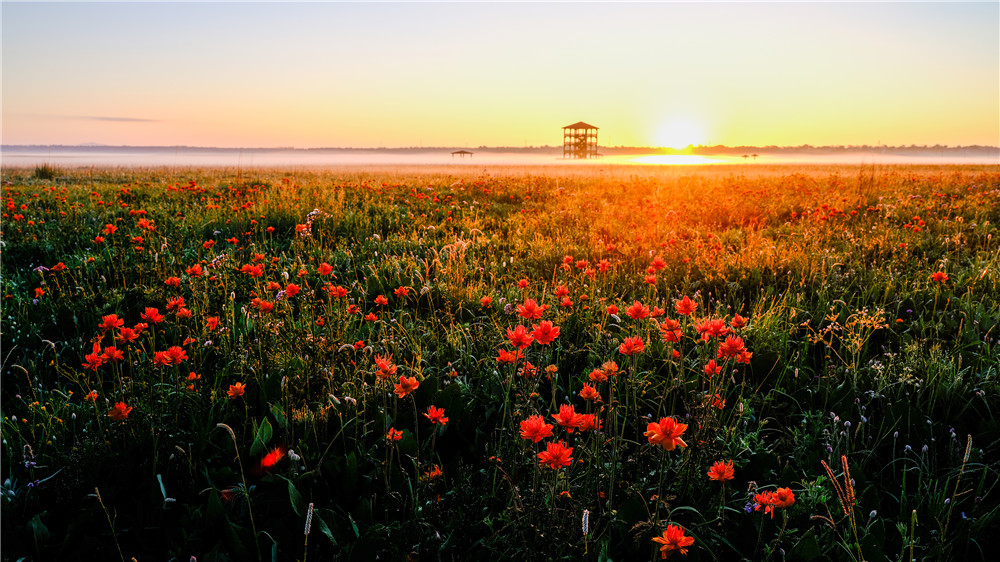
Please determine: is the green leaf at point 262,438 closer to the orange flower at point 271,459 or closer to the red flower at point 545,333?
the orange flower at point 271,459

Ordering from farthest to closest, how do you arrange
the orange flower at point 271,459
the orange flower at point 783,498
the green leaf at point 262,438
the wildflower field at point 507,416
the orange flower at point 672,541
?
the green leaf at point 262,438 < the orange flower at point 271,459 < the wildflower field at point 507,416 < the orange flower at point 783,498 < the orange flower at point 672,541

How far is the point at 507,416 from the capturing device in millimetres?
2270

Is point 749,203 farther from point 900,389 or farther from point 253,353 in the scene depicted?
point 253,353

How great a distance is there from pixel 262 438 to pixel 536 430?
3.80ft

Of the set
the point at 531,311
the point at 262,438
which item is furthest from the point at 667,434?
the point at 262,438

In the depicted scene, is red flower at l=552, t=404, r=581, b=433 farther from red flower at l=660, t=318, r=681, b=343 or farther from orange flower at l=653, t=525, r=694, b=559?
red flower at l=660, t=318, r=681, b=343

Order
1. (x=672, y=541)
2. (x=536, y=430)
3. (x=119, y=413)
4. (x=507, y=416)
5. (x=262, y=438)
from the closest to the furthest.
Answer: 1. (x=672, y=541)
2. (x=536, y=430)
3. (x=119, y=413)
4. (x=262, y=438)
5. (x=507, y=416)

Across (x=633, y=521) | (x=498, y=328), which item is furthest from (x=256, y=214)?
(x=633, y=521)

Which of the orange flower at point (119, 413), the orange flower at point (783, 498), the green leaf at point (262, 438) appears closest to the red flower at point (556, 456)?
the orange flower at point (783, 498)

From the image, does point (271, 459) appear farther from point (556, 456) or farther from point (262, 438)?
point (556, 456)

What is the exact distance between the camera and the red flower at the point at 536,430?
1419 millimetres

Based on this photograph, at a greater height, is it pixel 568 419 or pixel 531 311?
pixel 531 311

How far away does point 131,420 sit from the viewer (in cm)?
204

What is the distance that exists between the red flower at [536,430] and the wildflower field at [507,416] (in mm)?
11
